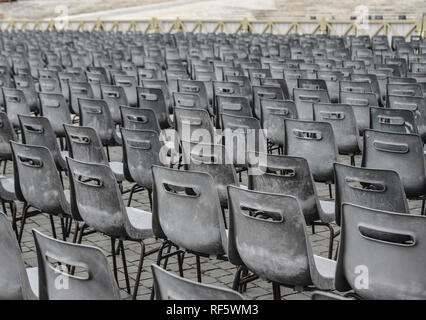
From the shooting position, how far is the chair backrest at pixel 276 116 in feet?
25.0

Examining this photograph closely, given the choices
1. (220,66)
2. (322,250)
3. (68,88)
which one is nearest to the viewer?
(322,250)

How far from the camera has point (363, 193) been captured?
4562 mm

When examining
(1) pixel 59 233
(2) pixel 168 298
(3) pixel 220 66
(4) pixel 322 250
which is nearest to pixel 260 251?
(2) pixel 168 298

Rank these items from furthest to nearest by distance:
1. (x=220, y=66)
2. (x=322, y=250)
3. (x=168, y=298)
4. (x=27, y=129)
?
(x=220, y=66) < (x=27, y=129) < (x=322, y=250) < (x=168, y=298)

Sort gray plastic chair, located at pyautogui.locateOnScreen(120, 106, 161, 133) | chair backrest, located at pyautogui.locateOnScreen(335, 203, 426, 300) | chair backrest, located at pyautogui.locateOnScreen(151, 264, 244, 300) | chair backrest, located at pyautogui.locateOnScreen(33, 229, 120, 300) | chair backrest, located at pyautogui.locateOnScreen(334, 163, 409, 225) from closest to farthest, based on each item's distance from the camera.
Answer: chair backrest, located at pyautogui.locateOnScreen(151, 264, 244, 300) → chair backrest, located at pyautogui.locateOnScreen(33, 229, 120, 300) → chair backrest, located at pyautogui.locateOnScreen(335, 203, 426, 300) → chair backrest, located at pyautogui.locateOnScreen(334, 163, 409, 225) → gray plastic chair, located at pyautogui.locateOnScreen(120, 106, 161, 133)

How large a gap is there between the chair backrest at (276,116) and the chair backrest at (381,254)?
3.84 metres

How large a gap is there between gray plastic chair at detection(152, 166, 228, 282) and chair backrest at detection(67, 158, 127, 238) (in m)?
0.33

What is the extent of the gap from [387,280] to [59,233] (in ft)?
13.8

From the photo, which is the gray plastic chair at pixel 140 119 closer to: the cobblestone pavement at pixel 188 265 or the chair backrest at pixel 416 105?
the cobblestone pavement at pixel 188 265

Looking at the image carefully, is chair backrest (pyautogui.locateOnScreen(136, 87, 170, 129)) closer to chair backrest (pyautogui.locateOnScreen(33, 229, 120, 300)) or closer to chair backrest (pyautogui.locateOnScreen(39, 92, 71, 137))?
chair backrest (pyautogui.locateOnScreen(39, 92, 71, 137))

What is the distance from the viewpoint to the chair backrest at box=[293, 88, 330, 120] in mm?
8344

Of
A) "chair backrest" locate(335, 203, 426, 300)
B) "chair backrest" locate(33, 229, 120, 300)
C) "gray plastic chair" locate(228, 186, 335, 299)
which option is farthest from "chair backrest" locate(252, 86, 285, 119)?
"chair backrest" locate(33, 229, 120, 300)

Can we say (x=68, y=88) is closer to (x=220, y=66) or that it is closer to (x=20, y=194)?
(x=220, y=66)

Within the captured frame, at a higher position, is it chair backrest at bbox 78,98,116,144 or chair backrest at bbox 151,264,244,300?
chair backrest at bbox 151,264,244,300
